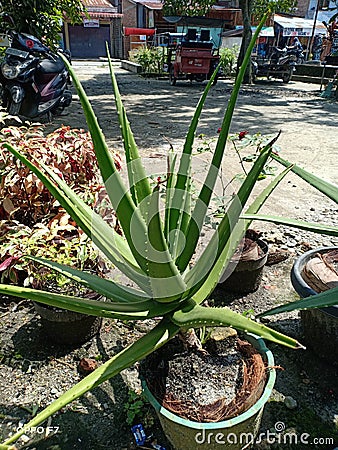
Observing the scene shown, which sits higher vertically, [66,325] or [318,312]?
[318,312]

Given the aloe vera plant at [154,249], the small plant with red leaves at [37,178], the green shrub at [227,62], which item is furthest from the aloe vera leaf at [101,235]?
the green shrub at [227,62]

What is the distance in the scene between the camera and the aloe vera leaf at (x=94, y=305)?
1121 millimetres

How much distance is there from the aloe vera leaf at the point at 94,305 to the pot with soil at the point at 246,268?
0.98 metres

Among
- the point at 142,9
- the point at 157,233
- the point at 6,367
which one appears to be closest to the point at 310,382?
the point at 157,233

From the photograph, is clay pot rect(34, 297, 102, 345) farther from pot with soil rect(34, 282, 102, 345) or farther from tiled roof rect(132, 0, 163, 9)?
tiled roof rect(132, 0, 163, 9)

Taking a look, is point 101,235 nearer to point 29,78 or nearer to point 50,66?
point 29,78

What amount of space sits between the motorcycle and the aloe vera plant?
435cm

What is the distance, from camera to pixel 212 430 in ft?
4.19

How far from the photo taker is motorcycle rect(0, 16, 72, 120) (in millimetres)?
5191

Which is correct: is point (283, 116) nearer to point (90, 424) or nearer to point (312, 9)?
point (90, 424)

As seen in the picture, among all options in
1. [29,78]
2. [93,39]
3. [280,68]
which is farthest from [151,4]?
[29,78]

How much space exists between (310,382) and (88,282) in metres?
1.15

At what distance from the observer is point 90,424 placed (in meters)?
1.61

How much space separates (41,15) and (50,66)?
98 cm
